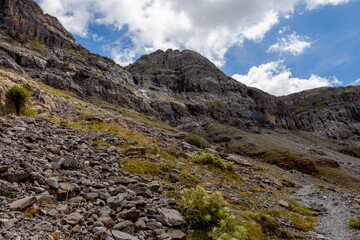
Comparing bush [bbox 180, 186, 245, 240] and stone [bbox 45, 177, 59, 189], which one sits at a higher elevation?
stone [bbox 45, 177, 59, 189]

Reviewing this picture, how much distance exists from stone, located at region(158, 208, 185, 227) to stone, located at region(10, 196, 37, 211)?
14.4 feet

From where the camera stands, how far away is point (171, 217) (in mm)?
7176

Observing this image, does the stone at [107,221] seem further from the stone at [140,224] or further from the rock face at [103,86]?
the rock face at [103,86]

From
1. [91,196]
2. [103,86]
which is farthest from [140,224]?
[103,86]

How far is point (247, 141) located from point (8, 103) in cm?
11109

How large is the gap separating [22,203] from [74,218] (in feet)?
5.14

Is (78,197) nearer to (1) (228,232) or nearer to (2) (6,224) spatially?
(2) (6,224)

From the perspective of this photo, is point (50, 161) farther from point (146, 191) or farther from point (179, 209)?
point (179, 209)

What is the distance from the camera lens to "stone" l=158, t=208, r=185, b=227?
6940 millimetres

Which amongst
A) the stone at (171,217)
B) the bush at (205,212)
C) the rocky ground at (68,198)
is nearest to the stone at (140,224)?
the rocky ground at (68,198)

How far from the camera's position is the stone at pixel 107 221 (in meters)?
5.68

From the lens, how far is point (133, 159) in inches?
502

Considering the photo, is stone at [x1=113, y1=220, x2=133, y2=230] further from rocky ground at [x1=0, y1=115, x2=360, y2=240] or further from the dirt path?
the dirt path

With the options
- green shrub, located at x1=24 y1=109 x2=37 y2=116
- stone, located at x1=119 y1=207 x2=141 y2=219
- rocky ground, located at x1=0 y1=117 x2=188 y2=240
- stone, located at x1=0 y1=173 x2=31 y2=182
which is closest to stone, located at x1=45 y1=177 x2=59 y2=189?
rocky ground, located at x1=0 y1=117 x2=188 y2=240
